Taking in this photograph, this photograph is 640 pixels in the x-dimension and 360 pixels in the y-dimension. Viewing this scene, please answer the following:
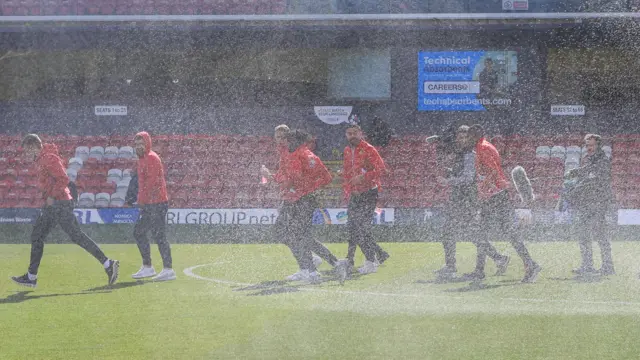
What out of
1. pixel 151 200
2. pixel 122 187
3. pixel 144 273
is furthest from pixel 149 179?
pixel 122 187

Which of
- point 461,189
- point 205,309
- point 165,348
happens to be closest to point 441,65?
point 461,189

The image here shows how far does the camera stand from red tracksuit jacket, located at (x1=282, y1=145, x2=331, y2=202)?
13.3 meters

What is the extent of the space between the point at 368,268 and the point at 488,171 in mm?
2632

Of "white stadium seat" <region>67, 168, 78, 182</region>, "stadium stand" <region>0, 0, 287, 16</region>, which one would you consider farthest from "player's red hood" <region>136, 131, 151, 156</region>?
"stadium stand" <region>0, 0, 287, 16</region>

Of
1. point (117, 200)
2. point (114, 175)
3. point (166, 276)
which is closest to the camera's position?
point (166, 276)

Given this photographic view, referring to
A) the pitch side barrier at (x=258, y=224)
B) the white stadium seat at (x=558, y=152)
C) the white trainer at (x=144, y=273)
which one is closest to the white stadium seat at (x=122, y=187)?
the pitch side barrier at (x=258, y=224)

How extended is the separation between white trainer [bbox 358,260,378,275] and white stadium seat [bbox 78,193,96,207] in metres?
12.5

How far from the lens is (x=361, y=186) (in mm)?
14555

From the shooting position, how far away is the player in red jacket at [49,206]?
13.1 m

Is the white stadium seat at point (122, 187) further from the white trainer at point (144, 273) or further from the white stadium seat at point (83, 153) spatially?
the white trainer at point (144, 273)

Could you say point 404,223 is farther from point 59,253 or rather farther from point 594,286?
point 594,286

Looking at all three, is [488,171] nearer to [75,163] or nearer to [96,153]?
[75,163]

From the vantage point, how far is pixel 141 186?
1448cm

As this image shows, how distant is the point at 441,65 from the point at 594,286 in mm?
16052
